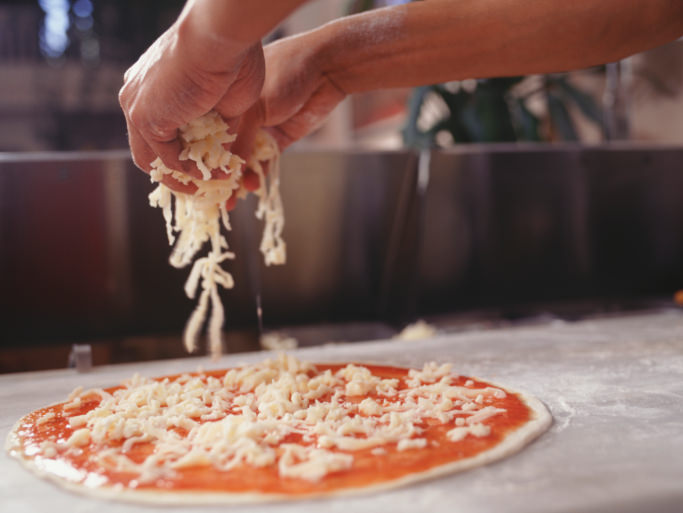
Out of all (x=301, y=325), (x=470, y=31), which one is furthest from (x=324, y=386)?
(x=301, y=325)

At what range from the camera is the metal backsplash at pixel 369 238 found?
2186 mm

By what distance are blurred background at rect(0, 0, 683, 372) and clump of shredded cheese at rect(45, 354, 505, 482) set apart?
641mm

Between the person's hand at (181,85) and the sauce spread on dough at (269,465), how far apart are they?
51 cm

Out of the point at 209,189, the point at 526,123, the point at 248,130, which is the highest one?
the point at 526,123

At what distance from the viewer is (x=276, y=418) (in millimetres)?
1088

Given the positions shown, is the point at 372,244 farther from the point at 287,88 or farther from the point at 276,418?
the point at 276,418

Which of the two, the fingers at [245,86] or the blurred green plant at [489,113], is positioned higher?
the blurred green plant at [489,113]

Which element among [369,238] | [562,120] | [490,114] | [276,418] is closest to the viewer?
[276,418]

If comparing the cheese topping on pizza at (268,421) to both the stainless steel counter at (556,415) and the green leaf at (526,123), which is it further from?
the green leaf at (526,123)

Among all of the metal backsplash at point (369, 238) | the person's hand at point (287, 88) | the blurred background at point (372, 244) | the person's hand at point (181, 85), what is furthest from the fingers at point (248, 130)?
the metal backsplash at point (369, 238)

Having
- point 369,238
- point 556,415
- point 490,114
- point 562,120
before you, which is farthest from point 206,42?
point 562,120

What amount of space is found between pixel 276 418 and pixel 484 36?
2.98 ft

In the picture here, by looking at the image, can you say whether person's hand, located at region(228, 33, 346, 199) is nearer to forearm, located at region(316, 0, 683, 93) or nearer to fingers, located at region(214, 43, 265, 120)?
forearm, located at region(316, 0, 683, 93)

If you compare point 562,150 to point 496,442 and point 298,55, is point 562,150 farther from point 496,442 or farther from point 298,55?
point 496,442
